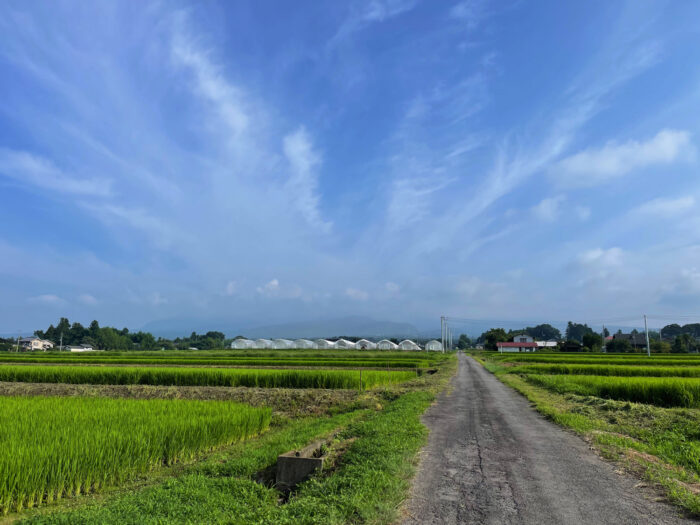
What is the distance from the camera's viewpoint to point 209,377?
25.8 metres

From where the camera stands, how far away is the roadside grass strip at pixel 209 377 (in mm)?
23625

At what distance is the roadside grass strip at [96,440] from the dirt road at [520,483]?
5.29m

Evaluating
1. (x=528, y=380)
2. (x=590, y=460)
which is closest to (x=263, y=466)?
(x=590, y=460)

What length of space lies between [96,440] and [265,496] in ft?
11.6

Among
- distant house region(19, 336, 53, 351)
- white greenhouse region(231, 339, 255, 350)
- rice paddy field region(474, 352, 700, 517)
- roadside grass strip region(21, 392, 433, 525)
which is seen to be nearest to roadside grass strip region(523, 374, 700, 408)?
rice paddy field region(474, 352, 700, 517)

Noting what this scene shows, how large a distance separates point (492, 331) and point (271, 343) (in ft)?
219

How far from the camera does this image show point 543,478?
679 cm

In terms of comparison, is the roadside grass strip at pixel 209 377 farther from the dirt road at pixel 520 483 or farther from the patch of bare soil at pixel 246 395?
A: the dirt road at pixel 520 483

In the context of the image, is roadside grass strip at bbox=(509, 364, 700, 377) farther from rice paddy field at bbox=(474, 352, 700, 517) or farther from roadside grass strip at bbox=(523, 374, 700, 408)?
roadside grass strip at bbox=(523, 374, 700, 408)

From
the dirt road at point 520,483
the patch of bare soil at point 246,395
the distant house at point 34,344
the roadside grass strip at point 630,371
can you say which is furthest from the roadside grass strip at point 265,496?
the distant house at point 34,344

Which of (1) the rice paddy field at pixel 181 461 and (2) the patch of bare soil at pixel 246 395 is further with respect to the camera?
(2) the patch of bare soil at pixel 246 395

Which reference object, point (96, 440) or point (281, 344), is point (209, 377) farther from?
point (281, 344)

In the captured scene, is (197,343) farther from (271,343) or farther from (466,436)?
(466,436)

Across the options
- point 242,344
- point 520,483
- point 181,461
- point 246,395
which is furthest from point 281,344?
point 520,483
